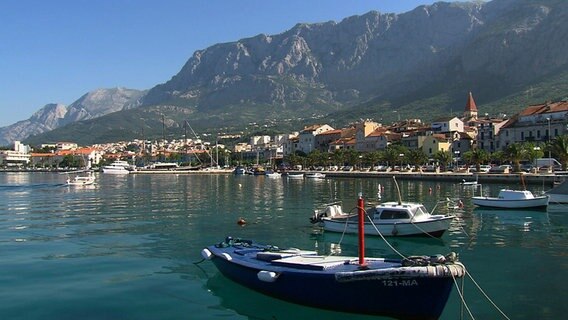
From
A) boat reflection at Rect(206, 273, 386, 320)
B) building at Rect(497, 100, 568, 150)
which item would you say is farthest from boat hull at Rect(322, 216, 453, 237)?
building at Rect(497, 100, 568, 150)

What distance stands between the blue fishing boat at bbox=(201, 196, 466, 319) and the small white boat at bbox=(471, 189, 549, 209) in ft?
114

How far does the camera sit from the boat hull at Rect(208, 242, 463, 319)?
15.4 m

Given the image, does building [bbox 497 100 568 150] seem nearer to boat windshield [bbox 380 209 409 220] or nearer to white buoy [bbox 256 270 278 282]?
boat windshield [bbox 380 209 409 220]

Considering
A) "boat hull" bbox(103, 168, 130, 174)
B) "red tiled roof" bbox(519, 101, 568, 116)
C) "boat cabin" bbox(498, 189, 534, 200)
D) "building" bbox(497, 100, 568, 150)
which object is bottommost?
"boat cabin" bbox(498, 189, 534, 200)

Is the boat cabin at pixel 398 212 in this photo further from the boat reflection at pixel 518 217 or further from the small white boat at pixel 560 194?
the small white boat at pixel 560 194

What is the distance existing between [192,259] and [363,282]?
12.4 m

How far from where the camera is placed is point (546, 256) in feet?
86.3

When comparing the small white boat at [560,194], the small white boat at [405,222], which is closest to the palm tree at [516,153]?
the small white boat at [560,194]

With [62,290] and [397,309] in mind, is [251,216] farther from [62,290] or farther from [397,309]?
[397,309]

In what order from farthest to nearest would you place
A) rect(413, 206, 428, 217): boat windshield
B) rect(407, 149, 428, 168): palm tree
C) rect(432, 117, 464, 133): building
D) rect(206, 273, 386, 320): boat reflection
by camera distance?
rect(432, 117, 464, 133): building
rect(407, 149, 428, 168): palm tree
rect(413, 206, 428, 217): boat windshield
rect(206, 273, 386, 320): boat reflection

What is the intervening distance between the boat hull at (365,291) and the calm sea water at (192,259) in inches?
16.6

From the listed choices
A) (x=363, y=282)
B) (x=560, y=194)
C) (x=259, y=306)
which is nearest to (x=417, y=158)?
(x=560, y=194)

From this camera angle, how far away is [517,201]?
47844 millimetres

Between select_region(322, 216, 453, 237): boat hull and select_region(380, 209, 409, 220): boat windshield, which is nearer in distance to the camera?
select_region(322, 216, 453, 237): boat hull
